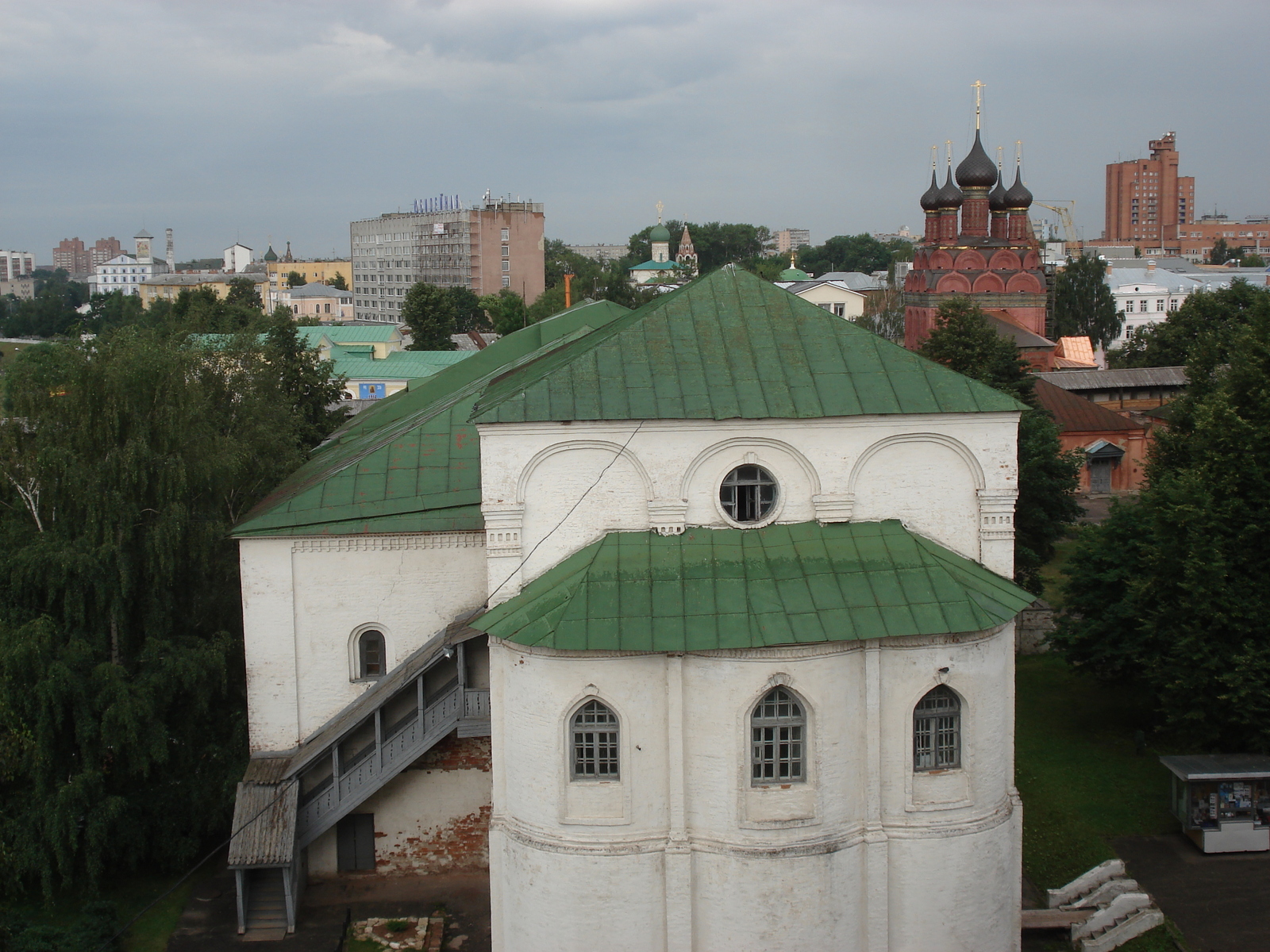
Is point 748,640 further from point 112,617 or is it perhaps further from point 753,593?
point 112,617

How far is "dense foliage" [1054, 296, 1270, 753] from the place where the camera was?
70.6ft

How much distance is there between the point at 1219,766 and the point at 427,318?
68733 millimetres

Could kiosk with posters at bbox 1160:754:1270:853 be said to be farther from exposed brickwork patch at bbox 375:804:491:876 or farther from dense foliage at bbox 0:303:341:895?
dense foliage at bbox 0:303:341:895

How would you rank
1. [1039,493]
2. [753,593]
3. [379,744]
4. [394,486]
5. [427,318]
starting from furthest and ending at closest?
[427,318]
[1039,493]
[394,486]
[379,744]
[753,593]

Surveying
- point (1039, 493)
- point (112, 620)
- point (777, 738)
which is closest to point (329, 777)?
point (112, 620)

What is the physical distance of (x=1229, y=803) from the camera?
20703 mm

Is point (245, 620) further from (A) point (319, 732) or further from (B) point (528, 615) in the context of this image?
(B) point (528, 615)

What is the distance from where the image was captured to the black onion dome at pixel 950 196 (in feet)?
206

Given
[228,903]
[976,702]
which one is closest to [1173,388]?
[976,702]

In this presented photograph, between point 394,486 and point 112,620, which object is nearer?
point 112,620

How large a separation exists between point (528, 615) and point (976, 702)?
6250 millimetres

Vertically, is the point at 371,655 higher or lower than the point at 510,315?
lower

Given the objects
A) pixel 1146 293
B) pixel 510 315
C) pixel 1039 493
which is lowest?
pixel 1039 493

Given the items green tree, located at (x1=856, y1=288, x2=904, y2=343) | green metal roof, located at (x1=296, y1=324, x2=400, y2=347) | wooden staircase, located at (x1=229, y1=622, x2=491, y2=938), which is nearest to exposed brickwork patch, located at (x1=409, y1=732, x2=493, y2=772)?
wooden staircase, located at (x1=229, y1=622, x2=491, y2=938)
